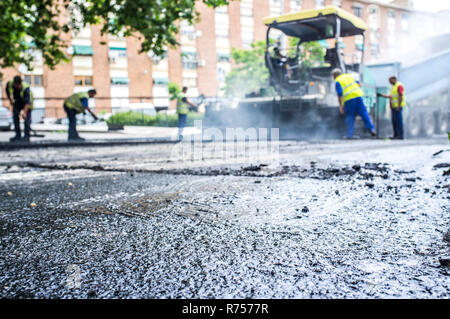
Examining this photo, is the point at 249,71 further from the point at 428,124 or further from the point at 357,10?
the point at 428,124

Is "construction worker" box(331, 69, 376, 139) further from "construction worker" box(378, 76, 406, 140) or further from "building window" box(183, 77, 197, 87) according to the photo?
"building window" box(183, 77, 197, 87)

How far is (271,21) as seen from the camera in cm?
1099

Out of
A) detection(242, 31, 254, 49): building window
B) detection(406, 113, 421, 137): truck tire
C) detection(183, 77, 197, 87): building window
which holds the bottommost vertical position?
detection(406, 113, 421, 137): truck tire

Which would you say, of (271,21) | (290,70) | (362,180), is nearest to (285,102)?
(290,70)

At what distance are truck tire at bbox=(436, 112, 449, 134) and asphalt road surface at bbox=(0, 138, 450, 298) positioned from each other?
35.4 ft

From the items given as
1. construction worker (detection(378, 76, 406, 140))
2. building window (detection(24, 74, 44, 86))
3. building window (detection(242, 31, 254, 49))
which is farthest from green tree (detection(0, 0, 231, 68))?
building window (detection(242, 31, 254, 49))

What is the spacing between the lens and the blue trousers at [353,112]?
933 centimetres

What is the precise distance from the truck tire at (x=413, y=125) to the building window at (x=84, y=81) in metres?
28.7

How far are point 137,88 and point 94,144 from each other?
90.5 feet

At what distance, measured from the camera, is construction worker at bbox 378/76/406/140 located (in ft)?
33.7

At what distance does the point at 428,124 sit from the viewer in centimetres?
1313

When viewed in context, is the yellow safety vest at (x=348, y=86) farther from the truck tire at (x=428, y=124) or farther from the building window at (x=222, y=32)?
the building window at (x=222, y=32)

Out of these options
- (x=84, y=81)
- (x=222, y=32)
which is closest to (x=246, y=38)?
(x=222, y=32)
